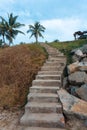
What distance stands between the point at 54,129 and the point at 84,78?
98.5 inches

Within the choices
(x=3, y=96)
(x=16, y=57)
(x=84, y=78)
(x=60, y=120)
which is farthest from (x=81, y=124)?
(x=16, y=57)

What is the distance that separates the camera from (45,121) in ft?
19.4

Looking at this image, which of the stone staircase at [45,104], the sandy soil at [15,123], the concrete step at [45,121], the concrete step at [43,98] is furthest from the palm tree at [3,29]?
the concrete step at [45,121]

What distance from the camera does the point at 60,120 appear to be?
231 inches

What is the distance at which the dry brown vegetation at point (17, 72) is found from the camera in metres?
7.73

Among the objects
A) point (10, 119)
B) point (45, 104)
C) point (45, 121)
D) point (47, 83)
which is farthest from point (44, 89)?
point (45, 121)

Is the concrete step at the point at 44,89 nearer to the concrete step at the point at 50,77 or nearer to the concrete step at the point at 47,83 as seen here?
the concrete step at the point at 47,83

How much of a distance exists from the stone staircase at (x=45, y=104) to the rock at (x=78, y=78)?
47 cm

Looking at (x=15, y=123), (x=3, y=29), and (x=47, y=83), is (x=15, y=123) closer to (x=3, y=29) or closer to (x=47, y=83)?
(x=47, y=83)

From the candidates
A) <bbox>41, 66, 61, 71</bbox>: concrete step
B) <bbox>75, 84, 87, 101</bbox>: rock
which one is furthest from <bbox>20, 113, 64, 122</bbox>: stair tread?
<bbox>41, 66, 61, 71</bbox>: concrete step

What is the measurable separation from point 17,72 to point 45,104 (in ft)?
9.30

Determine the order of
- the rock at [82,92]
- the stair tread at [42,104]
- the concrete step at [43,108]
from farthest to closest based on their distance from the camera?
the rock at [82,92]
the stair tread at [42,104]
the concrete step at [43,108]

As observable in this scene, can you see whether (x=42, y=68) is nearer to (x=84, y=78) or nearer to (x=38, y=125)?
(x=84, y=78)

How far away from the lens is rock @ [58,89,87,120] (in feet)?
19.4
